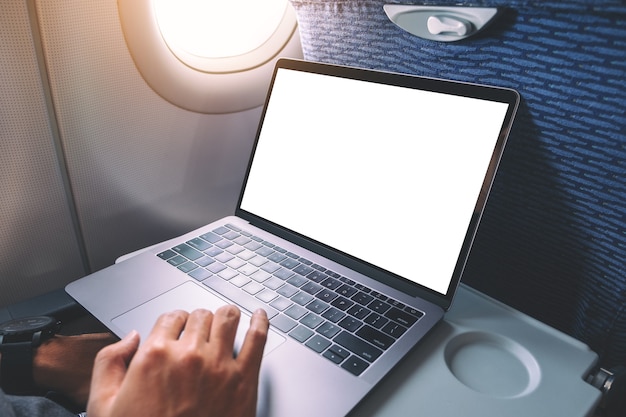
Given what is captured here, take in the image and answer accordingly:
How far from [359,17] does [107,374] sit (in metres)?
0.59

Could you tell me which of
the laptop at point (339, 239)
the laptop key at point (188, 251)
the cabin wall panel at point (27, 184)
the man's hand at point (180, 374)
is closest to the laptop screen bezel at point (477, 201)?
the laptop at point (339, 239)

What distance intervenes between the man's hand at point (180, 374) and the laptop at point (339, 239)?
5cm

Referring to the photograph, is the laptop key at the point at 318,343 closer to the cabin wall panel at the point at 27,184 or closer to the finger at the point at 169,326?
the finger at the point at 169,326

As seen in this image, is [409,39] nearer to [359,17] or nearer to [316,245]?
[359,17]

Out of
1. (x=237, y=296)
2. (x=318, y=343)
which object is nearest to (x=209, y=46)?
(x=237, y=296)

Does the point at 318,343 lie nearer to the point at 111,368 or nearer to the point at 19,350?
the point at 111,368

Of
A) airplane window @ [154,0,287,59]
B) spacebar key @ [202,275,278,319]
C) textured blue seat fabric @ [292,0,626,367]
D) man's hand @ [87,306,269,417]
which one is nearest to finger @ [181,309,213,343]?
man's hand @ [87,306,269,417]

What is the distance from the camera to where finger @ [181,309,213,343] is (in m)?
0.45

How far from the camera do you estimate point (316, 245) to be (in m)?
0.68

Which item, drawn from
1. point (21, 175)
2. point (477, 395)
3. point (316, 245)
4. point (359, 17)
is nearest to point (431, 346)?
point (477, 395)

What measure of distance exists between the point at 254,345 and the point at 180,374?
0.26ft

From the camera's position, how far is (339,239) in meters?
0.66

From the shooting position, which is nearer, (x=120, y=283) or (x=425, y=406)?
(x=425, y=406)

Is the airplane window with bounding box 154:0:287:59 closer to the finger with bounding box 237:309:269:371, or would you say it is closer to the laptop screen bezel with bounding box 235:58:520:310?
the laptop screen bezel with bounding box 235:58:520:310
